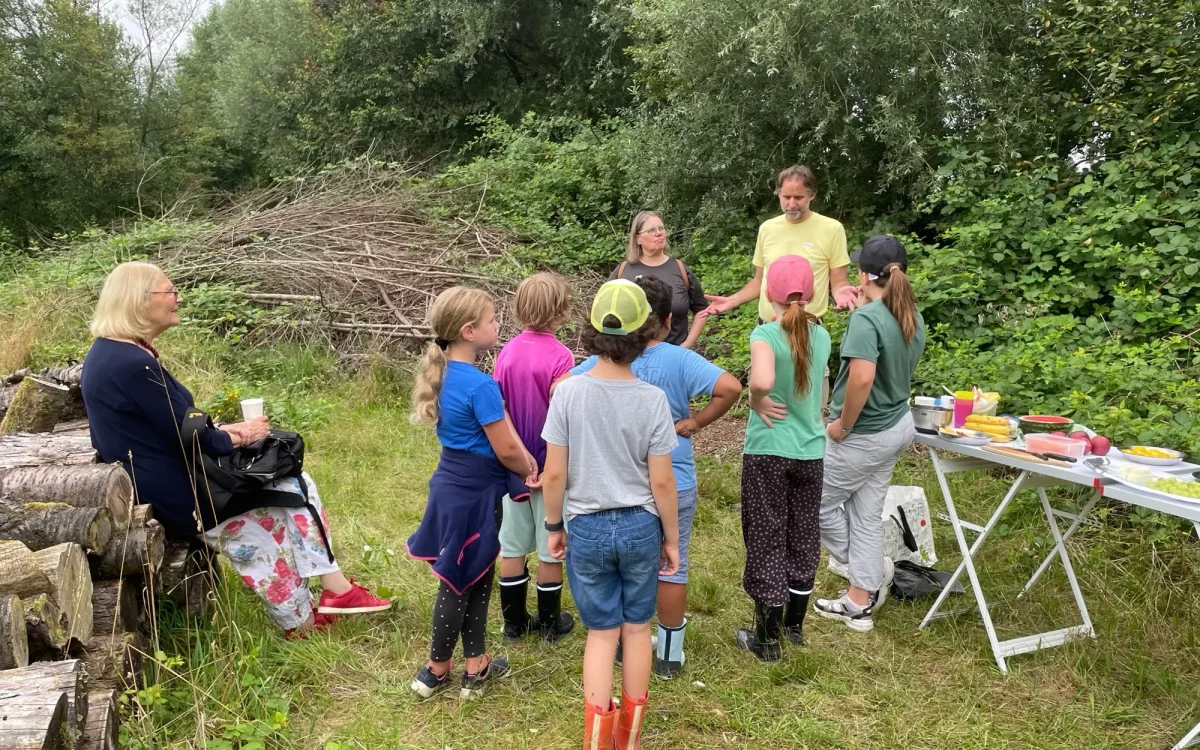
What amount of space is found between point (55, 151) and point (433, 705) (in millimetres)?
19301

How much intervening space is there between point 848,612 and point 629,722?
4.80 feet

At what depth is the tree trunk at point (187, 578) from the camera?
3113mm

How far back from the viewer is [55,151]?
17453 mm

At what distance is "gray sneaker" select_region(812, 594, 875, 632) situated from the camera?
3.54m

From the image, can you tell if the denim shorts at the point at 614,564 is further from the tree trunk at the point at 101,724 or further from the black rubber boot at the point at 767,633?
the tree trunk at the point at 101,724

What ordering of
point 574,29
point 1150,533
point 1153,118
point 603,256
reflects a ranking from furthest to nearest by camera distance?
point 574,29
point 603,256
point 1153,118
point 1150,533

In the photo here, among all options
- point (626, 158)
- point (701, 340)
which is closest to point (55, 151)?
point (626, 158)

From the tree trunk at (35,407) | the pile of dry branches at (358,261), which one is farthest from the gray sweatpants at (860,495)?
the pile of dry branches at (358,261)

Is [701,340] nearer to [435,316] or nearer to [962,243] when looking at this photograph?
[962,243]

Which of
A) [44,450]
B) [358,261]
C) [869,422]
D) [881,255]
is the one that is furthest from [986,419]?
[358,261]

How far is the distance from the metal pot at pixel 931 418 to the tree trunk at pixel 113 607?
10.3 ft

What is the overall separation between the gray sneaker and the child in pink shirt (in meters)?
1.24

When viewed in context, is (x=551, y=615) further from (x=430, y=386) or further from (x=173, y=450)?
(x=173, y=450)

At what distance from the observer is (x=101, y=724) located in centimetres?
232
